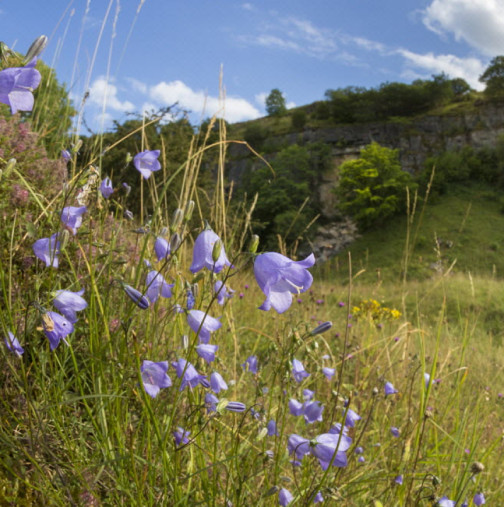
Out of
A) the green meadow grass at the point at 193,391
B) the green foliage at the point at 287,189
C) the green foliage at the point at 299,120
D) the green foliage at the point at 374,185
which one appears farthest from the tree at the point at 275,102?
the green meadow grass at the point at 193,391

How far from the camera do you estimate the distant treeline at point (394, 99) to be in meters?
41.6

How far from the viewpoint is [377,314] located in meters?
6.87

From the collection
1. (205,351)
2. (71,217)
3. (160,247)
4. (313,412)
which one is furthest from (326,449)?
(71,217)

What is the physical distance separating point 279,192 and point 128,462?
30764mm

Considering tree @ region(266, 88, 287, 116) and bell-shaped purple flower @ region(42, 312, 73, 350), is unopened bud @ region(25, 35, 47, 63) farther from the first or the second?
tree @ region(266, 88, 287, 116)

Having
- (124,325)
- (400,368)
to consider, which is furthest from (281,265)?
(400,368)

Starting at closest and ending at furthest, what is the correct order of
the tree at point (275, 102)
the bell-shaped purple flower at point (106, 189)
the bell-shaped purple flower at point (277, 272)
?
the bell-shaped purple flower at point (277, 272) < the bell-shaped purple flower at point (106, 189) < the tree at point (275, 102)

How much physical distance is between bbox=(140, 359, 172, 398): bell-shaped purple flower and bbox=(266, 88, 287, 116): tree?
60.0m

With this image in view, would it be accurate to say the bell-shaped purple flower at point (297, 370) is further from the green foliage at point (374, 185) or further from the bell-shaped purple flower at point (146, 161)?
the green foliage at point (374, 185)

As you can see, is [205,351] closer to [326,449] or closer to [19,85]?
[326,449]

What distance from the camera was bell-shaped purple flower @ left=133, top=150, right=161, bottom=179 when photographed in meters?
1.46

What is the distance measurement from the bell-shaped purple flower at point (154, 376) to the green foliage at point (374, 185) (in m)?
29.5

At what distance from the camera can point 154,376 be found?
47.3 inches

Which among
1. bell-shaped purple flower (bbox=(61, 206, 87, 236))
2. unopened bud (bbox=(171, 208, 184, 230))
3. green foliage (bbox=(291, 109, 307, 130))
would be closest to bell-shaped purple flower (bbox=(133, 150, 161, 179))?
bell-shaped purple flower (bbox=(61, 206, 87, 236))
